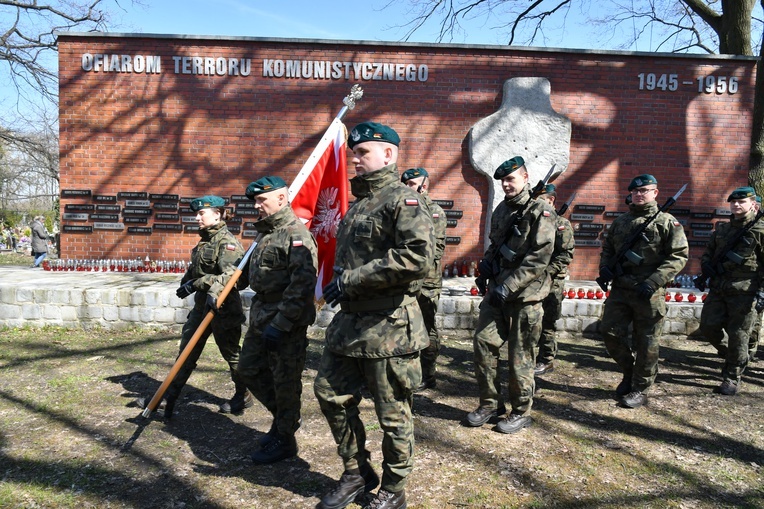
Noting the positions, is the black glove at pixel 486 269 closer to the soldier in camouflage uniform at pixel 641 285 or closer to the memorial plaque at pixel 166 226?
the soldier in camouflage uniform at pixel 641 285

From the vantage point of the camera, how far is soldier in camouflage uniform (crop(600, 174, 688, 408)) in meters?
4.80

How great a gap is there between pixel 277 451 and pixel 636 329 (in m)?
3.47

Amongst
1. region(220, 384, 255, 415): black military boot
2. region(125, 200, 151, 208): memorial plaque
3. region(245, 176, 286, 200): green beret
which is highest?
region(125, 200, 151, 208): memorial plaque

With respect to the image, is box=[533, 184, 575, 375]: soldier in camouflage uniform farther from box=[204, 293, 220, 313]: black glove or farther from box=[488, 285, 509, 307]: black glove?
box=[204, 293, 220, 313]: black glove

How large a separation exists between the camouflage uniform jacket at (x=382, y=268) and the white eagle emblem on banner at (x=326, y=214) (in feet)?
6.31

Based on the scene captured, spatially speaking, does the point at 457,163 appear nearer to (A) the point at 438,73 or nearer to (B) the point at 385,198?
(A) the point at 438,73

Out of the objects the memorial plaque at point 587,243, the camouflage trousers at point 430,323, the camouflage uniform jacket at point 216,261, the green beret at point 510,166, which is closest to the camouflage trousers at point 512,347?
the camouflage trousers at point 430,323

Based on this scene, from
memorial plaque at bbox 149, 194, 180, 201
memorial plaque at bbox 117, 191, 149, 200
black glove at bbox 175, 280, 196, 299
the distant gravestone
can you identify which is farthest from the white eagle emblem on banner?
memorial plaque at bbox 117, 191, 149, 200

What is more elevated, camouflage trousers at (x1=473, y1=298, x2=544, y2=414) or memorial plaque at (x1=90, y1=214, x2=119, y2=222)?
memorial plaque at (x1=90, y1=214, x2=119, y2=222)

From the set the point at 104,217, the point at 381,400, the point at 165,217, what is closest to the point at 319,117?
the point at 165,217

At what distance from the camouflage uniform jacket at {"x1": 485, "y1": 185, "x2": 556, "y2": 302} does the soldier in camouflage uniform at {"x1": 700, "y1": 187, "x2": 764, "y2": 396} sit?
255cm

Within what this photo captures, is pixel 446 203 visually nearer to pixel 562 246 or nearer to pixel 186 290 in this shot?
pixel 562 246

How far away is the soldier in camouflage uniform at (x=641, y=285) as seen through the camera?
15.8 ft

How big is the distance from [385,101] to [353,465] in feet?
26.5
